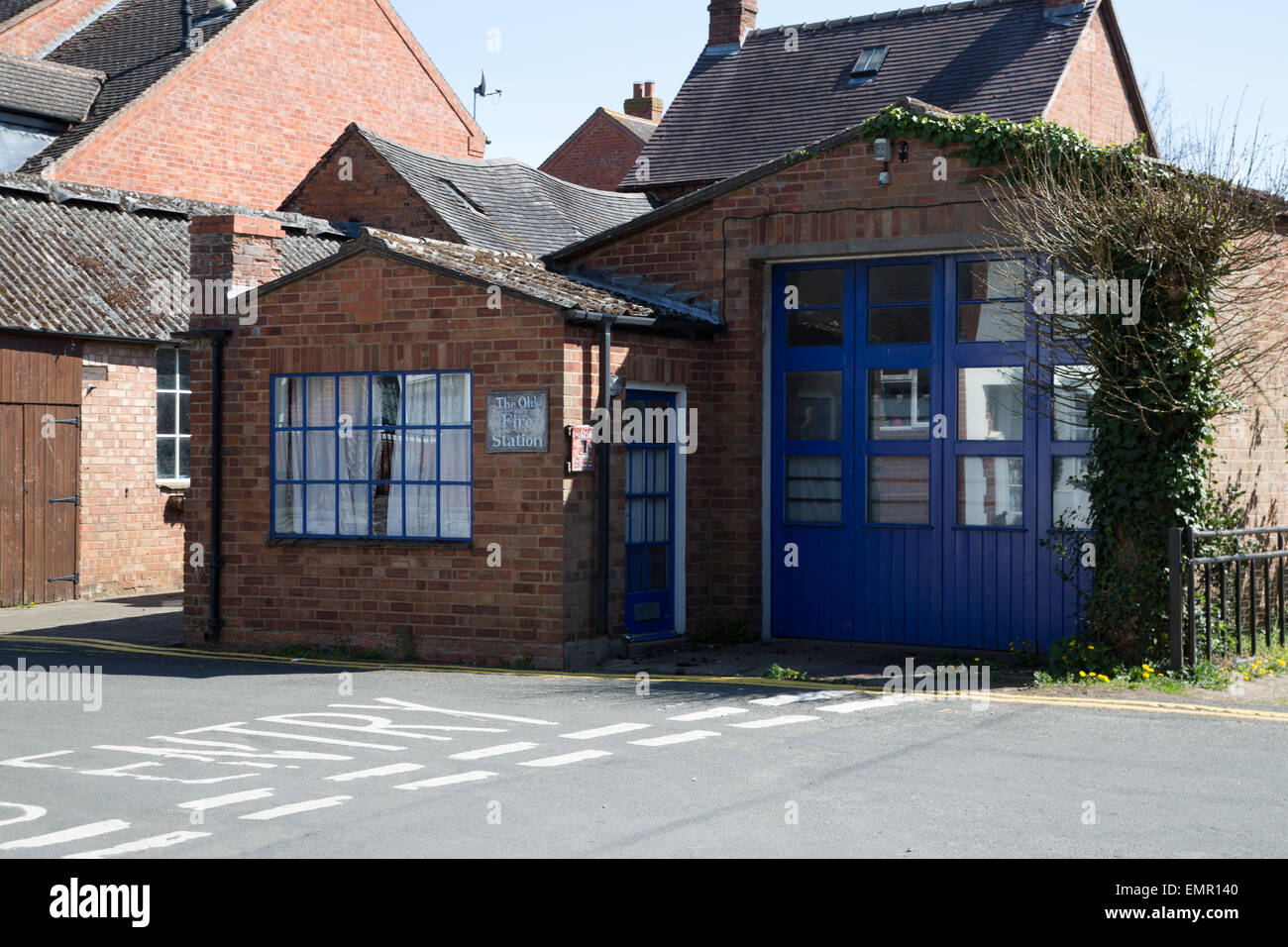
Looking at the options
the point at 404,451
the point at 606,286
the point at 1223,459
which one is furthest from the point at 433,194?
the point at 1223,459

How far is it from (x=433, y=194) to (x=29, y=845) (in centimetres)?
1748

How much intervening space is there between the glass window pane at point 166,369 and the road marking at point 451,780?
13.8 m

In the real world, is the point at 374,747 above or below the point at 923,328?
below

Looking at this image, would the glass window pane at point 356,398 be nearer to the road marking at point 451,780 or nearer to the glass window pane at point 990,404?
the glass window pane at point 990,404

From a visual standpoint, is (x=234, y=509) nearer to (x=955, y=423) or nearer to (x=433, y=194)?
(x=955, y=423)

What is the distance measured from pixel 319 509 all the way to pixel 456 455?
1.70 m

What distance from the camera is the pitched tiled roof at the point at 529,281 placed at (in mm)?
13320

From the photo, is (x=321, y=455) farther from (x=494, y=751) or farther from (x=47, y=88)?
(x=47, y=88)

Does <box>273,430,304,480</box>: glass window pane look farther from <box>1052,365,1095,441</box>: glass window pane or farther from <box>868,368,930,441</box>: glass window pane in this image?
<box>1052,365,1095,441</box>: glass window pane

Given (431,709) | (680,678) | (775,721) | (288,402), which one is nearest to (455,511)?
(288,402)

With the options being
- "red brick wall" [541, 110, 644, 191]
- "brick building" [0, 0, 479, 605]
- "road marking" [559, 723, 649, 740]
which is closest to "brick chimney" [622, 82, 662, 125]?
"red brick wall" [541, 110, 644, 191]

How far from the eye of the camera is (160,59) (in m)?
29.3

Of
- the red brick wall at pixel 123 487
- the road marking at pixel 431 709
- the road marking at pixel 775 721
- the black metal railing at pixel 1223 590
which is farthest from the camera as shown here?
the red brick wall at pixel 123 487

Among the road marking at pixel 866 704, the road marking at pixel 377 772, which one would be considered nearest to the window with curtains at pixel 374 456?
the road marking at pixel 866 704
